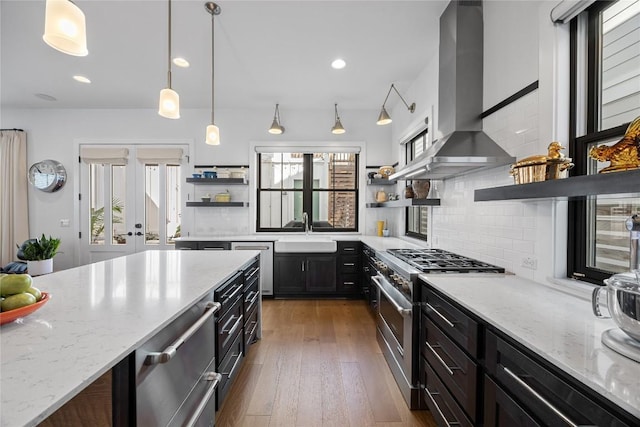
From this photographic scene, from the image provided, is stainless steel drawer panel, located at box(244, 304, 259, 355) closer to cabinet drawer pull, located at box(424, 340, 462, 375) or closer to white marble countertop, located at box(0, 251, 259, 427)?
white marble countertop, located at box(0, 251, 259, 427)

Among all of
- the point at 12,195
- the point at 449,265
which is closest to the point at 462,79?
the point at 449,265

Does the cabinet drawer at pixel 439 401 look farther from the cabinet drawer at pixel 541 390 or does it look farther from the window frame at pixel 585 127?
the window frame at pixel 585 127

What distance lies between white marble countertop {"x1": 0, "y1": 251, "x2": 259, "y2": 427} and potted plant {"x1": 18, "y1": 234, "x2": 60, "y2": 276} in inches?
145

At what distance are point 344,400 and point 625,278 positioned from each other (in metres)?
1.73

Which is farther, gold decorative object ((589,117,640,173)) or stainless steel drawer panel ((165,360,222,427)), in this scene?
stainless steel drawer panel ((165,360,222,427))

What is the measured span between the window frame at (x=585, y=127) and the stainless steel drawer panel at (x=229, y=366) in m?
2.13

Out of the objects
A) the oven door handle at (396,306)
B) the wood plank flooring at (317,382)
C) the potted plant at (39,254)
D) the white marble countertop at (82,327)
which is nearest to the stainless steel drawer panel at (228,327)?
the white marble countertop at (82,327)

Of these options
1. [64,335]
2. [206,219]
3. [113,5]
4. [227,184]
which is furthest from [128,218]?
[64,335]

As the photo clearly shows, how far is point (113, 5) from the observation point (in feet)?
7.75

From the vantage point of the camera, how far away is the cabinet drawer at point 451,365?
4.04ft

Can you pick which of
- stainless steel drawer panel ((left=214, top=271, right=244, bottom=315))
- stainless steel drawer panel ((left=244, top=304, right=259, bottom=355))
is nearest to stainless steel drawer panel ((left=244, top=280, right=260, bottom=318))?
stainless steel drawer panel ((left=244, top=304, right=259, bottom=355))

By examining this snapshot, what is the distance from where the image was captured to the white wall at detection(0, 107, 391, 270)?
472 centimetres

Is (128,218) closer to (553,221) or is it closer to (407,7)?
(407,7)

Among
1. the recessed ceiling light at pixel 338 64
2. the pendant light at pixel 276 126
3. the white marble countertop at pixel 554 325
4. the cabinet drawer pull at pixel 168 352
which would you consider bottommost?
the cabinet drawer pull at pixel 168 352
